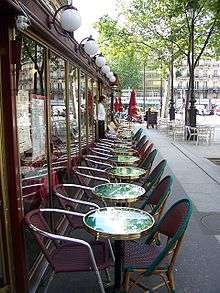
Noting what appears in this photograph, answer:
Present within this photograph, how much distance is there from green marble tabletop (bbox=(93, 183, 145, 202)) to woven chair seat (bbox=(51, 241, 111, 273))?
715 mm

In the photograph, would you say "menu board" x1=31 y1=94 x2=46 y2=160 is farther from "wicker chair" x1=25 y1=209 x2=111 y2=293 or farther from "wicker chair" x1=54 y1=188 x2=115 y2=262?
"wicker chair" x1=25 y1=209 x2=111 y2=293

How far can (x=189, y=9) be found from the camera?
15852mm

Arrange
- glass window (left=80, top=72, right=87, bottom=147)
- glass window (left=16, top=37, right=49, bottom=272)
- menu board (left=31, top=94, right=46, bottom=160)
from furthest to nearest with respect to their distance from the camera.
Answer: glass window (left=80, top=72, right=87, bottom=147) < menu board (left=31, top=94, right=46, bottom=160) < glass window (left=16, top=37, right=49, bottom=272)

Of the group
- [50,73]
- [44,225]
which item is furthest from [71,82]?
[44,225]

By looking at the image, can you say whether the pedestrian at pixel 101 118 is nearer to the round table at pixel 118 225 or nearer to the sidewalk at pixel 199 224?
the sidewalk at pixel 199 224

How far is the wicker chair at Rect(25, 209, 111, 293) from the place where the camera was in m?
3.17

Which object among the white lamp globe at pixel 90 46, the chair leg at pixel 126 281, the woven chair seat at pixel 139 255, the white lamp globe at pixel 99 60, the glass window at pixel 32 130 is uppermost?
the white lamp globe at pixel 99 60

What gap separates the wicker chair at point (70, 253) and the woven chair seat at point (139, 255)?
19 centimetres

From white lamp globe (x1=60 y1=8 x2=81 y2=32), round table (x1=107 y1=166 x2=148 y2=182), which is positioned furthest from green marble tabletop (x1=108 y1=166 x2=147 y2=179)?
white lamp globe (x1=60 y1=8 x2=81 y2=32)

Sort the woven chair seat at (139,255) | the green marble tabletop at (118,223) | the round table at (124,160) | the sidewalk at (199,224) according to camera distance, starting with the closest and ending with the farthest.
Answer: the green marble tabletop at (118,223)
the woven chair seat at (139,255)
the sidewalk at (199,224)
the round table at (124,160)

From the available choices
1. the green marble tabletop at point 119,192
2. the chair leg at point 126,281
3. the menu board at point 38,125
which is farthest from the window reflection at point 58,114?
the chair leg at point 126,281

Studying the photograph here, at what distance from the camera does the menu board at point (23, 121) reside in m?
3.59

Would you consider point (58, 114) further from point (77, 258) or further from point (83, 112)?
point (83, 112)

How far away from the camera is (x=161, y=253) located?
3018mm
